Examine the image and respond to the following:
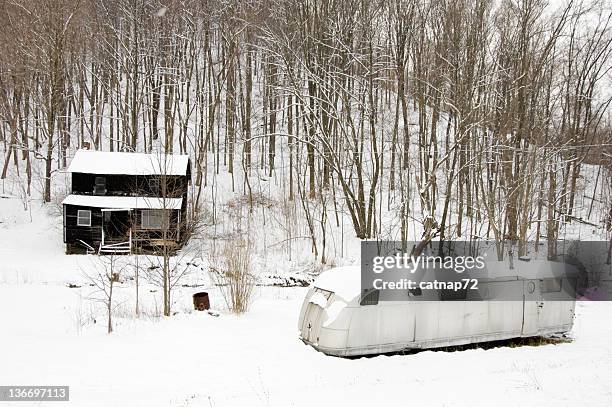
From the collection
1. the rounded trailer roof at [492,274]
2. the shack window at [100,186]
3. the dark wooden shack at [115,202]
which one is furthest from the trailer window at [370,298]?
the shack window at [100,186]

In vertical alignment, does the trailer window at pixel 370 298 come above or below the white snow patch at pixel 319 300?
above

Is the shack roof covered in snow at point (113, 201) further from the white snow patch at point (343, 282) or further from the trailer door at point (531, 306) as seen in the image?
the trailer door at point (531, 306)

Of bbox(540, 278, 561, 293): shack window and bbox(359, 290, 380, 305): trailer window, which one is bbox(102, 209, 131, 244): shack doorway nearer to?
bbox(359, 290, 380, 305): trailer window

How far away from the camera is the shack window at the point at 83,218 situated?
90.8ft

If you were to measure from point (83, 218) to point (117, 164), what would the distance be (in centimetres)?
359

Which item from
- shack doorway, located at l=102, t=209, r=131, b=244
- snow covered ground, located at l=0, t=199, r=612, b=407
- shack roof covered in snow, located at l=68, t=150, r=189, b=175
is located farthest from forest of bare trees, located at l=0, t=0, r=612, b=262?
snow covered ground, located at l=0, t=199, r=612, b=407

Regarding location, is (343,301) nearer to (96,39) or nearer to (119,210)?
(119,210)

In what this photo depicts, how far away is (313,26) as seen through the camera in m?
29.7

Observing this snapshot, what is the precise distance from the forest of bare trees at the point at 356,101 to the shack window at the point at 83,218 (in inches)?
217

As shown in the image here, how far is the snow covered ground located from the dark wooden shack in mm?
10643

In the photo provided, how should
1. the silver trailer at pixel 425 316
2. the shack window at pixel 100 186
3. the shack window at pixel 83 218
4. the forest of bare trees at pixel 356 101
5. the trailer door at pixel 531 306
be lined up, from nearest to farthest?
the silver trailer at pixel 425 316 → the trailer door at pixel 531 306 → the forest of bare trees at pixel 356 101 → the shack window at pixel 83 218 → the shack window at pixel 100 186

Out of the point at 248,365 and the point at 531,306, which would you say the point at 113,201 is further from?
the point at 531,306

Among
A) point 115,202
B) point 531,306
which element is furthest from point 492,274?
point 115,202

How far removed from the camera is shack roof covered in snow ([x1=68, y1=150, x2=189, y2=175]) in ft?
93.0
